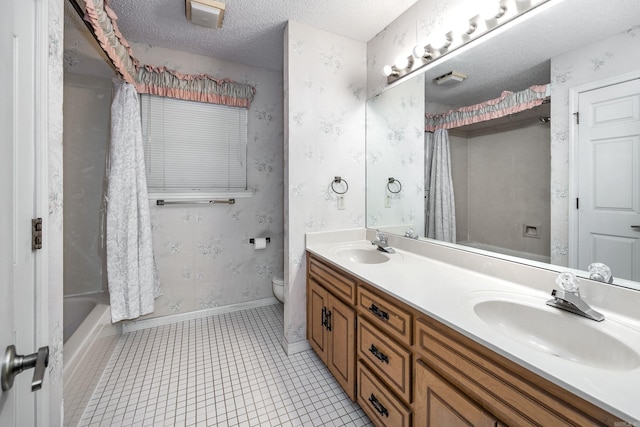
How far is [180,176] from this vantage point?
2.46 meters

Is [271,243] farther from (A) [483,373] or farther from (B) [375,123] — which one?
(A) [483,373]

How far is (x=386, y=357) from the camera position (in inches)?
47.1

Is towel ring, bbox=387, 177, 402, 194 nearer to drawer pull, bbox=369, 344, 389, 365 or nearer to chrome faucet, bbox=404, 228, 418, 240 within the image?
chrome faucet, bbox=404, 228, 418, 240

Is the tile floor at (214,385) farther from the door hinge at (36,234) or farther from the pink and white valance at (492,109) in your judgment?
the pink and white valance at (492,109)

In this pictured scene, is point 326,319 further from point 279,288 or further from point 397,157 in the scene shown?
point 397,157

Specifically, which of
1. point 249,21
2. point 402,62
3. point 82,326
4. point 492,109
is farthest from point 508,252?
point 82,326

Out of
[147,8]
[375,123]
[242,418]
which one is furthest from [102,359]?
[375,123]

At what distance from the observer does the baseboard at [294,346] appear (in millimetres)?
2031

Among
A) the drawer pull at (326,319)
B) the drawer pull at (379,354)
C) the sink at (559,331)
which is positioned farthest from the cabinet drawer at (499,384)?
the drawer pull at (326,319)

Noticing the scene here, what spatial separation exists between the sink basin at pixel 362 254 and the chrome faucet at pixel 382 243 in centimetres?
4

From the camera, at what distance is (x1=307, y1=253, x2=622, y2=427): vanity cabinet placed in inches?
26.4

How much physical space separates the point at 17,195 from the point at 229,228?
2001 mm

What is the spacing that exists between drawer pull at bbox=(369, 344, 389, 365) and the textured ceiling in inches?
80.7

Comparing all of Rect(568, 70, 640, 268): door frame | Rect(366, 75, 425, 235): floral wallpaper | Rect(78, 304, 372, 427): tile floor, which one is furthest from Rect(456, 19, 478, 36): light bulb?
Rect(78, 304, 372, 427): tile floor
